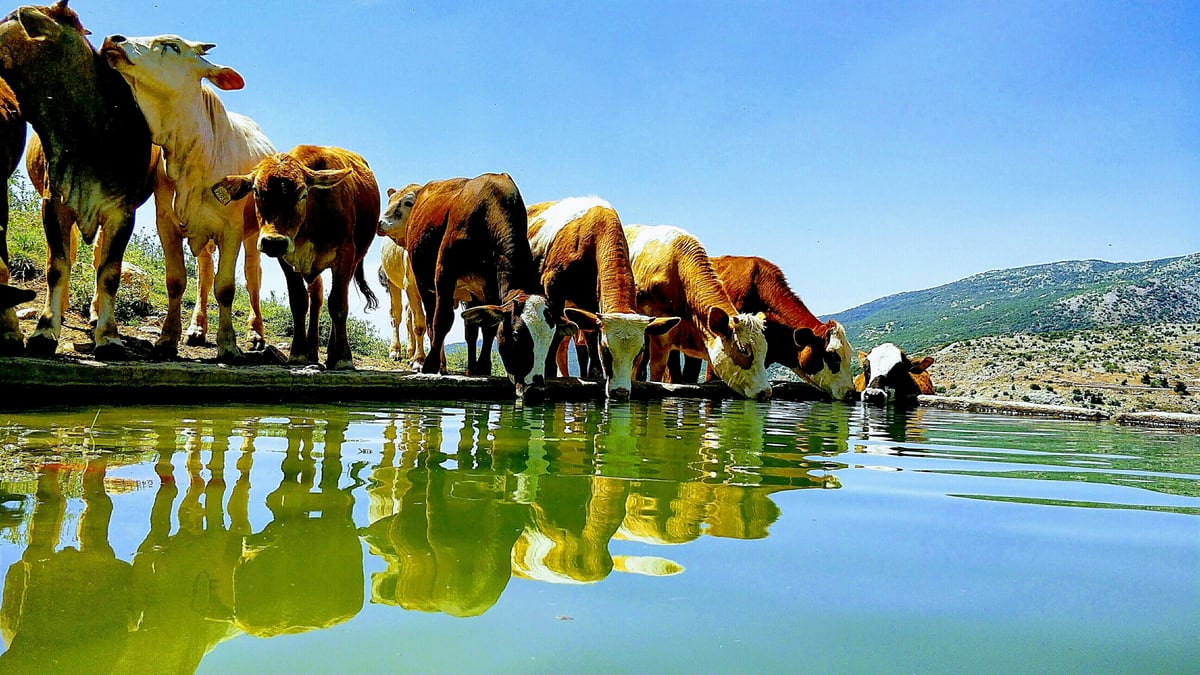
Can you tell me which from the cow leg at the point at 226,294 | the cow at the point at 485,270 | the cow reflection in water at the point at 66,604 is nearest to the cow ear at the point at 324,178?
the cow leg at the point at 226,294

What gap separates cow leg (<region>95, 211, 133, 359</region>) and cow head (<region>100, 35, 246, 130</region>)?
1289 millimetres

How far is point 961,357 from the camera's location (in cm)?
2144

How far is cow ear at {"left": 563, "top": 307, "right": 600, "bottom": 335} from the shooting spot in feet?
30.4

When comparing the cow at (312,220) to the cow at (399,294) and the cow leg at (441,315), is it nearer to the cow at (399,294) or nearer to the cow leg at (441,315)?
the cow leg at (441,315)

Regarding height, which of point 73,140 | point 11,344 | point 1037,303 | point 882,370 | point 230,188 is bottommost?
point 11,344

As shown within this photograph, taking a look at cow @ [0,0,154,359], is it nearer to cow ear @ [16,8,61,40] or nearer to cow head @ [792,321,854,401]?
cow ear @ [16,8,61,40]

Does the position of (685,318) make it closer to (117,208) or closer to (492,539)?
(117,208)

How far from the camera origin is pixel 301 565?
1.79m

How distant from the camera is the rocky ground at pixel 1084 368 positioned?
13469mm

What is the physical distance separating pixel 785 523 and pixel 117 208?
23.4 ft

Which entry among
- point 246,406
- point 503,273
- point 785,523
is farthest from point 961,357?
point 785,523

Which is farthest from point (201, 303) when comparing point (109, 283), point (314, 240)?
point (109, 283)

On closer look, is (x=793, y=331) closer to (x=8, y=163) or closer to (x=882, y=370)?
(x=882, y=370)

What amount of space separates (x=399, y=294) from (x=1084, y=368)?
1496 centimetres
